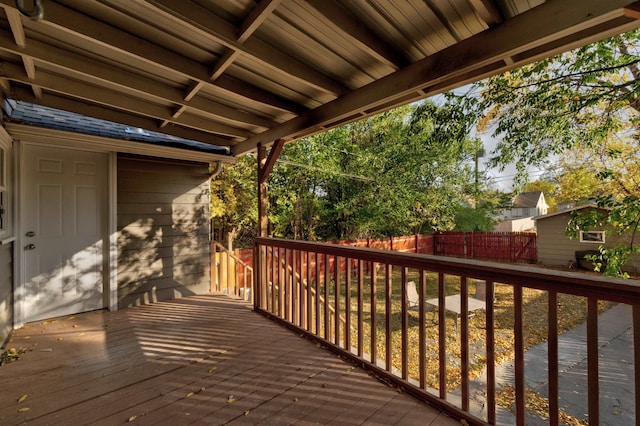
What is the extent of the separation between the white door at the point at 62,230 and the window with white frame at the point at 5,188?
176 millimetres

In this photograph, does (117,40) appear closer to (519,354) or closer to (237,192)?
(519,354)

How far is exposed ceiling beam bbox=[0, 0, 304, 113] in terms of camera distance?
1.81 metres

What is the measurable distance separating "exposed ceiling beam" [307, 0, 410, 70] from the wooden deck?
2.37 metres

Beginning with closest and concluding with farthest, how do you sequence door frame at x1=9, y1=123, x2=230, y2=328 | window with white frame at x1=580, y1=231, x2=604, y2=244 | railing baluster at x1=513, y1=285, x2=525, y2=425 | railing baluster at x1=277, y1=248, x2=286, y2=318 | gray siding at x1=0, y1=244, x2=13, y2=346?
railing baluster at x1=513, y1=285, x2=525, y2=425 → gray siding at x1=0, y1=244, x2=13, y2=346 → door frame at x1=9, y1=123, x2=230, y2=328 → railing baluster at x1=277, y1=248, x2=286, y2=318 → window with white frame at x1=580, y1=231, x2=604, y2=244

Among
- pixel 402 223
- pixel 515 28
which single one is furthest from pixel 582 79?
pixel 402 223

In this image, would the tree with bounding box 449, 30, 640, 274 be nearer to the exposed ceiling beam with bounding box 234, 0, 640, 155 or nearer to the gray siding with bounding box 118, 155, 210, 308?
the exposed ceiling beam with bounding box 234, 0, 640, 155

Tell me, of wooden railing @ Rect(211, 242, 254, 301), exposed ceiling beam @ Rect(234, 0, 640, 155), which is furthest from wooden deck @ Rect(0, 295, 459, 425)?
exposed ceiling beam @ Rect(234, 0, 640, 155)

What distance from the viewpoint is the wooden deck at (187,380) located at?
6.04 feet

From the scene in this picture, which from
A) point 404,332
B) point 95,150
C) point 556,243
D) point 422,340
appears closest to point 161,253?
point 95,150

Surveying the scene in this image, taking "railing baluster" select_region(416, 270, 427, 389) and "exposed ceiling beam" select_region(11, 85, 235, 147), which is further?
"exposed ceiling beam" select_region(11, 85, 235, 147)

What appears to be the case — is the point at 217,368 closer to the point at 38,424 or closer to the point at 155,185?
the point at 38,424

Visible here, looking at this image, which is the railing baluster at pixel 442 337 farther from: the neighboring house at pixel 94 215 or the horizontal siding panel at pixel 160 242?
the horizontal siding panel at pixel 160 242

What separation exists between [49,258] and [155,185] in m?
1.50

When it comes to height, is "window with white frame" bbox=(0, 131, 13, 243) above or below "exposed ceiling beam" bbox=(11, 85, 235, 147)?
below
